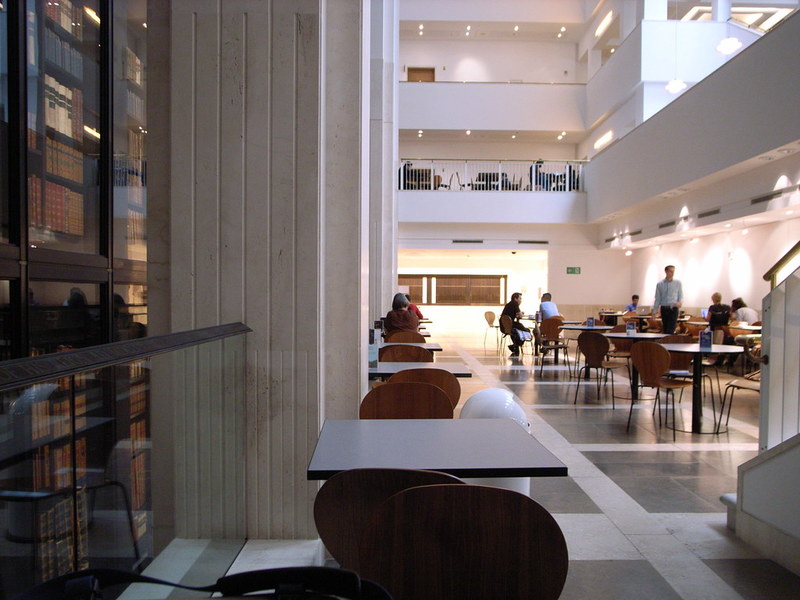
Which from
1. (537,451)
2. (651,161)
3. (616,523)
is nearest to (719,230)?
(651,161)

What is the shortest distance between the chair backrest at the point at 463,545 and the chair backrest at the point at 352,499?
0.64ft

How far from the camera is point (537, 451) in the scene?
6.27 ft

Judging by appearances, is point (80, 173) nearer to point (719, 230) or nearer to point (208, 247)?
point (208, 247)

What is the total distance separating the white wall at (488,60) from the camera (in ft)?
63.1

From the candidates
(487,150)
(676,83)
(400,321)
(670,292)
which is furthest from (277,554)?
(487,150)

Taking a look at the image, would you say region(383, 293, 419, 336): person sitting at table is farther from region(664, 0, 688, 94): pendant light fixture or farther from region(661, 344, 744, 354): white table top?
region(664, 0, 688, 94): pendant light fixture

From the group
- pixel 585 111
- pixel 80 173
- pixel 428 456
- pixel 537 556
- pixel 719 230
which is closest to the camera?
pixel 537 556

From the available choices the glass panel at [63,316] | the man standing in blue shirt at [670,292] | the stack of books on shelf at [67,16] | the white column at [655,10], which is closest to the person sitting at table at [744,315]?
the man standing in blue shirt at [670,292]

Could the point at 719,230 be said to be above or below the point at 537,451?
above

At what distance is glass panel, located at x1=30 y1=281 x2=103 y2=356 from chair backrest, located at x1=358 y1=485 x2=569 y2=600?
203cm

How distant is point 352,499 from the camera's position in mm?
1454

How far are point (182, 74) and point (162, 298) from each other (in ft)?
2.90

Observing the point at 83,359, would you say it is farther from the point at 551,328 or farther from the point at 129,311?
the point at 551,328

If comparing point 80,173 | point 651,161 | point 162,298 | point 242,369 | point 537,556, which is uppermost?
point 651,161
